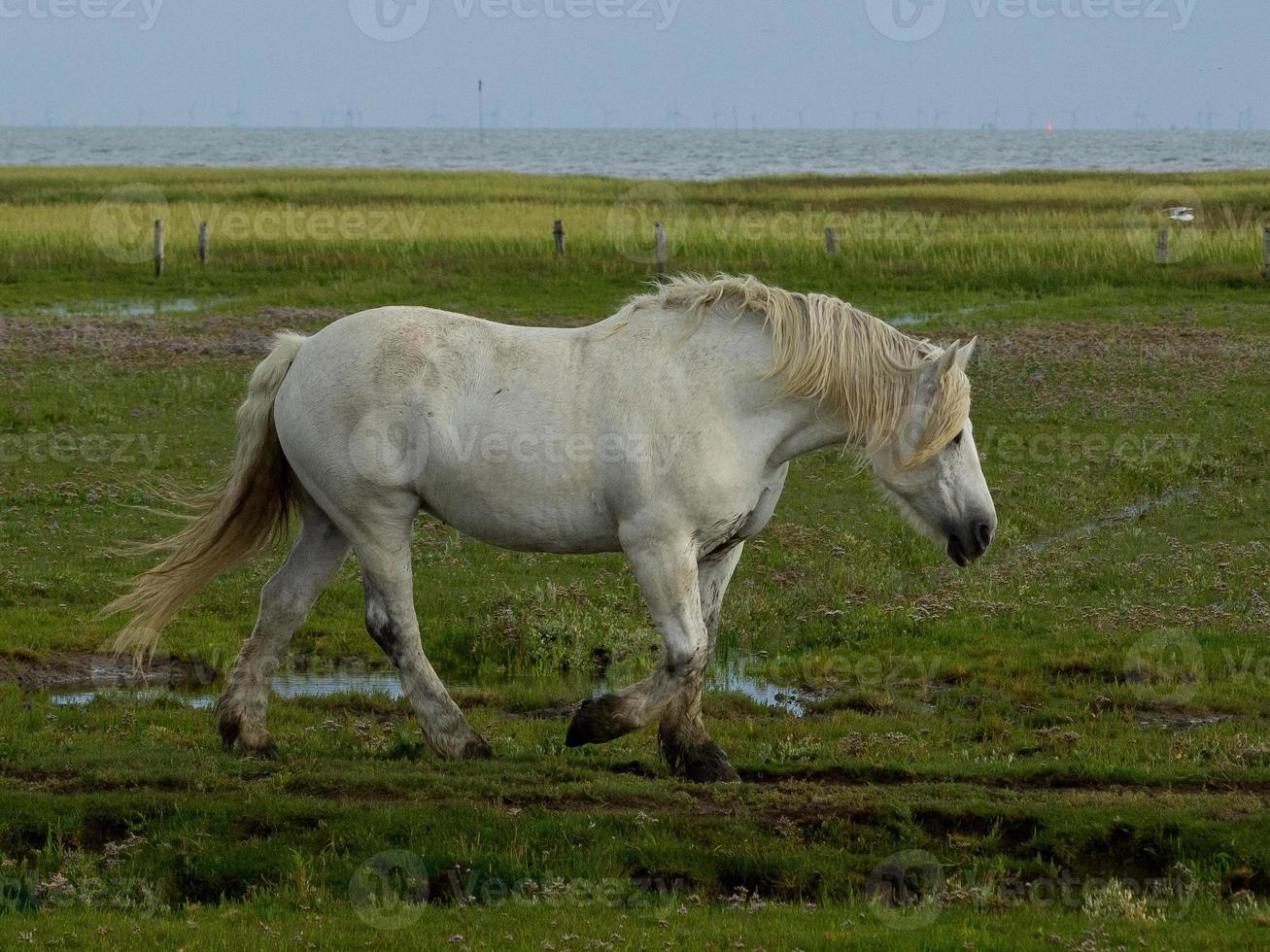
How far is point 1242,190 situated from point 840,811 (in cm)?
5882

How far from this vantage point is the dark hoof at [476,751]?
812 centimetres

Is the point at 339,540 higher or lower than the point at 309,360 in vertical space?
lower

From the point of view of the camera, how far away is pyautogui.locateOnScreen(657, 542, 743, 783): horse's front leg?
791 cm

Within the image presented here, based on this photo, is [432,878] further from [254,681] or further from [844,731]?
[844,731]

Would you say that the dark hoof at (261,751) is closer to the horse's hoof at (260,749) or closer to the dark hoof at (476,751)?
the horse's hoof at (260,749)

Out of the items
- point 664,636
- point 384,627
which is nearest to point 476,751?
point 384,627

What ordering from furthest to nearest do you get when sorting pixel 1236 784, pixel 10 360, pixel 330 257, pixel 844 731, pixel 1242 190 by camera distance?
pixel 1242 190
pixel 330 257
pixel 10 360
pixel 844 731
pixel 1236 784

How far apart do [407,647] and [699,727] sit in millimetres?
1639

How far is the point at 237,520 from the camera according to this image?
8750mm

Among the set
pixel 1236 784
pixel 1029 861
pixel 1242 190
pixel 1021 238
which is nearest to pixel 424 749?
pixel 1029 861

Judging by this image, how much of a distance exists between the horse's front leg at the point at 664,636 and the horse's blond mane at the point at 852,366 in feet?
Result: 3.47

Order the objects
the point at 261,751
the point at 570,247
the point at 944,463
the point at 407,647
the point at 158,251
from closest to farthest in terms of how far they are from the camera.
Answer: the point at 944,463 < the point at 407,647 < the point at 261,751 < the point at 158,251 < the point at 570,247

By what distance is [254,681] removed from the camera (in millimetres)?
8422

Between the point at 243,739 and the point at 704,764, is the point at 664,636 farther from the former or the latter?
the point at 243,739
